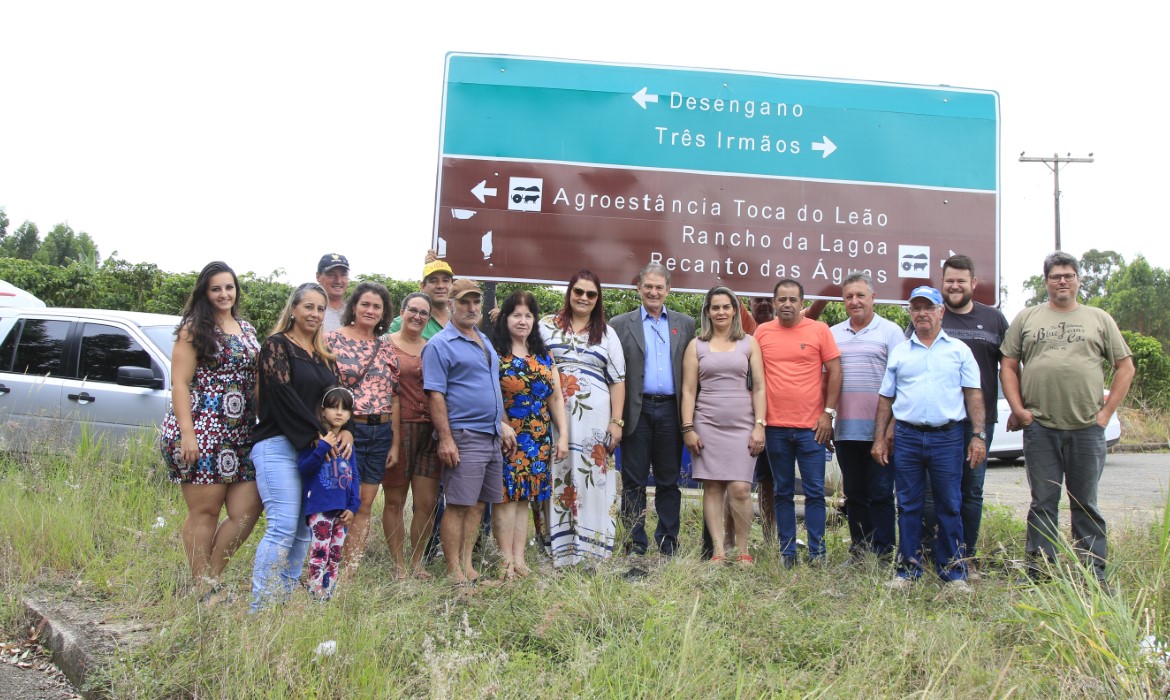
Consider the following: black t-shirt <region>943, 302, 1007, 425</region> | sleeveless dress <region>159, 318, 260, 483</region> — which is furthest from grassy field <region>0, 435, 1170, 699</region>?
black t-shirt <region>943, 302, 1007, 425</region>

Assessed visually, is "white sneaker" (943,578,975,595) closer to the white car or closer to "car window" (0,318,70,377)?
"car window" (0,318,70,377)

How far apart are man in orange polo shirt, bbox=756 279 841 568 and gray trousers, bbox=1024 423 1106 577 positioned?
3.86ft

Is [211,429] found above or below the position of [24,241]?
below

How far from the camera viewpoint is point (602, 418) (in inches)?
218

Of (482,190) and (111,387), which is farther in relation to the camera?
(111,387)

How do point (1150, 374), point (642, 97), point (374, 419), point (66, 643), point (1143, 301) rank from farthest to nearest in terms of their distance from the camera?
point (1143, 301) → point (1150, 374) → point (642, 97) → point (374, 419) → point (66, 643)

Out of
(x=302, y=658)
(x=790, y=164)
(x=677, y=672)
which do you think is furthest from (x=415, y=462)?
(x=790, y=164)

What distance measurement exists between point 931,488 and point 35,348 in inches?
301

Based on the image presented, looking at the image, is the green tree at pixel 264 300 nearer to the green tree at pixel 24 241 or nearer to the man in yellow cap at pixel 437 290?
the man in yellow cap at pixel 437 290

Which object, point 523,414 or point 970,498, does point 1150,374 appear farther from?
point 523,414

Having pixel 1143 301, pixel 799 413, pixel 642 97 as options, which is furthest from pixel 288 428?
pixel 1143 301

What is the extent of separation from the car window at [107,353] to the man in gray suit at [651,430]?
456 cm

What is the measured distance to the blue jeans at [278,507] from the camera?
13.3ft

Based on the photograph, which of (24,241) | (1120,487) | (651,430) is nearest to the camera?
(651,430)
